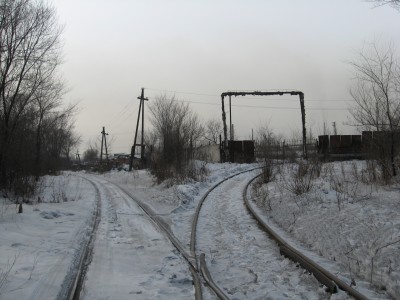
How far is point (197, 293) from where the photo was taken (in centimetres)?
537

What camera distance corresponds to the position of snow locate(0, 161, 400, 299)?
5637 mm

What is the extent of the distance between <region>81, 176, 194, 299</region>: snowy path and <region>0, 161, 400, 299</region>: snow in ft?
0.05

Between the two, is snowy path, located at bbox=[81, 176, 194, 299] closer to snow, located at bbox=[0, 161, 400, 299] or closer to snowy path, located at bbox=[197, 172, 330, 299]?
snow, located at bbox=[0, 161, 400, 299]

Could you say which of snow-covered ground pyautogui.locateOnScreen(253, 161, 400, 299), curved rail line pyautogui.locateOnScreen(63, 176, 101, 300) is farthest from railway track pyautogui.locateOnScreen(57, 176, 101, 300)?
snow-covered ground pyautogui.locateOnScreen(253, 161, 400, 299)

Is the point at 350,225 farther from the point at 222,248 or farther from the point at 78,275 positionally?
the point at 78,275

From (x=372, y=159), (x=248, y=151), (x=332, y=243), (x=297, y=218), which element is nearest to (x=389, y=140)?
(x=372, y=159)

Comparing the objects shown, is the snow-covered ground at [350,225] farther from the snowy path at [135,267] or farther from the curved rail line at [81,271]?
the curved rail line at [81,271]

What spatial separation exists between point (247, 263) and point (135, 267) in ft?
6.53

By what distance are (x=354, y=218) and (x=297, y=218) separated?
1.97 metres

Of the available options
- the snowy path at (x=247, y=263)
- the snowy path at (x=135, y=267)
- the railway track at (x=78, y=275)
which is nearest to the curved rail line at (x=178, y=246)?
the snowy path at (x=135, y=267)

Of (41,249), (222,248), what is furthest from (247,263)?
(41,249)

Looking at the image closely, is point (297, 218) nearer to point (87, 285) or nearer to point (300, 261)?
point (300, 261)

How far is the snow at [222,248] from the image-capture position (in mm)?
5637

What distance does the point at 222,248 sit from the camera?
26.9 feet
